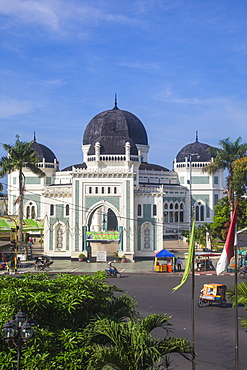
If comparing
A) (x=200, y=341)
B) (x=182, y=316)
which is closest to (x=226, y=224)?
(x=182, y=316)

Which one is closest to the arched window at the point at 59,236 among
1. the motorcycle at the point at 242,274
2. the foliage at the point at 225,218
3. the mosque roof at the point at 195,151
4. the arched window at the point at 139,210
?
the arched window at the point at 139,210

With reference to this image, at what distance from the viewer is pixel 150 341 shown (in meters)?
9.63

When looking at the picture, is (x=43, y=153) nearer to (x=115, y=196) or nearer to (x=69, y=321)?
(x=115, y=196)

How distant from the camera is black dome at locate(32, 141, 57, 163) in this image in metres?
82.3

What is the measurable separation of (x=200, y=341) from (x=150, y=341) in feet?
29.2

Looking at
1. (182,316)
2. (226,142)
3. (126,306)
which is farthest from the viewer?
(226,142)

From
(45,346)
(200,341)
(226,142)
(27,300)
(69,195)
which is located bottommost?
(200,341)

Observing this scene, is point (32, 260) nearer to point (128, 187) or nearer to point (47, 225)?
point (47, 225)

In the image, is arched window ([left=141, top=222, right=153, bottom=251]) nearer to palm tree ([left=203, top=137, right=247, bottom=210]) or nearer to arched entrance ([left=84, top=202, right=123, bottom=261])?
arched entrance ([left=84, top=202, right=123, bottom=261])

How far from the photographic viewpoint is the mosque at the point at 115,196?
46.8 m

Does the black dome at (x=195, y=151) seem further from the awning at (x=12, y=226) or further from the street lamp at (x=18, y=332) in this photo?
the street lamp at (x=18, y=332)

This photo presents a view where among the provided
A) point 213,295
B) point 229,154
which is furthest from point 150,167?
point 213,295

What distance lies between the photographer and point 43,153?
8262 cm

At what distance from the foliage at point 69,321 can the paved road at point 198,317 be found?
1.85 m
